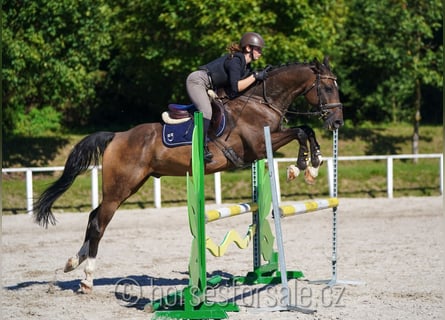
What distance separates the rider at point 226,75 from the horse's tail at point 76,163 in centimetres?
113

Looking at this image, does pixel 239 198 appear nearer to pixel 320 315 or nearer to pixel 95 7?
pixel 95 7

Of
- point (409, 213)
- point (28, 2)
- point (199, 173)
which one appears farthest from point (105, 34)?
point (199, 173)

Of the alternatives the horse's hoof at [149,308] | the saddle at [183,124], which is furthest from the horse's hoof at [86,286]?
the saddle at [183,124]

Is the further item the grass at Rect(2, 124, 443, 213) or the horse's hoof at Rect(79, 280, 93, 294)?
the grass at Rect(2, 124, 443, 213)

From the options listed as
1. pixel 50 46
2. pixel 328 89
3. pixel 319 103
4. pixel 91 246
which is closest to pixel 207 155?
pixel 319 103

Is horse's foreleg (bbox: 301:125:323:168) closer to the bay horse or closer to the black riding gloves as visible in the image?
the bay horse

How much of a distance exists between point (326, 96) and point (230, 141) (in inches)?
40.7

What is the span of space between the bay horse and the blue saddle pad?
52 mm

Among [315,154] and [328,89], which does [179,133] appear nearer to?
[315,154]

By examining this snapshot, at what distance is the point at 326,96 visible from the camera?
7602 millimetres

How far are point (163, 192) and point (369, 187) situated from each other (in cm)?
478

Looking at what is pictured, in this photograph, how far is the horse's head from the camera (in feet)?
24.7

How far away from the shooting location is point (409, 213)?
14391 mm

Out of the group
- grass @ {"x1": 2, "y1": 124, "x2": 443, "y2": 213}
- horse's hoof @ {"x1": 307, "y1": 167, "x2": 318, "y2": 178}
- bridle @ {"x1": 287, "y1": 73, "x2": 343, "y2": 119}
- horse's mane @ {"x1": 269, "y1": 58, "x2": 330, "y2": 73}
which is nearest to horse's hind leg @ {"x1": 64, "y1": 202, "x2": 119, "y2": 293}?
horse's hoof @ {"x1": 307, "y1": 167, "x2": 318, "y2": 178}
